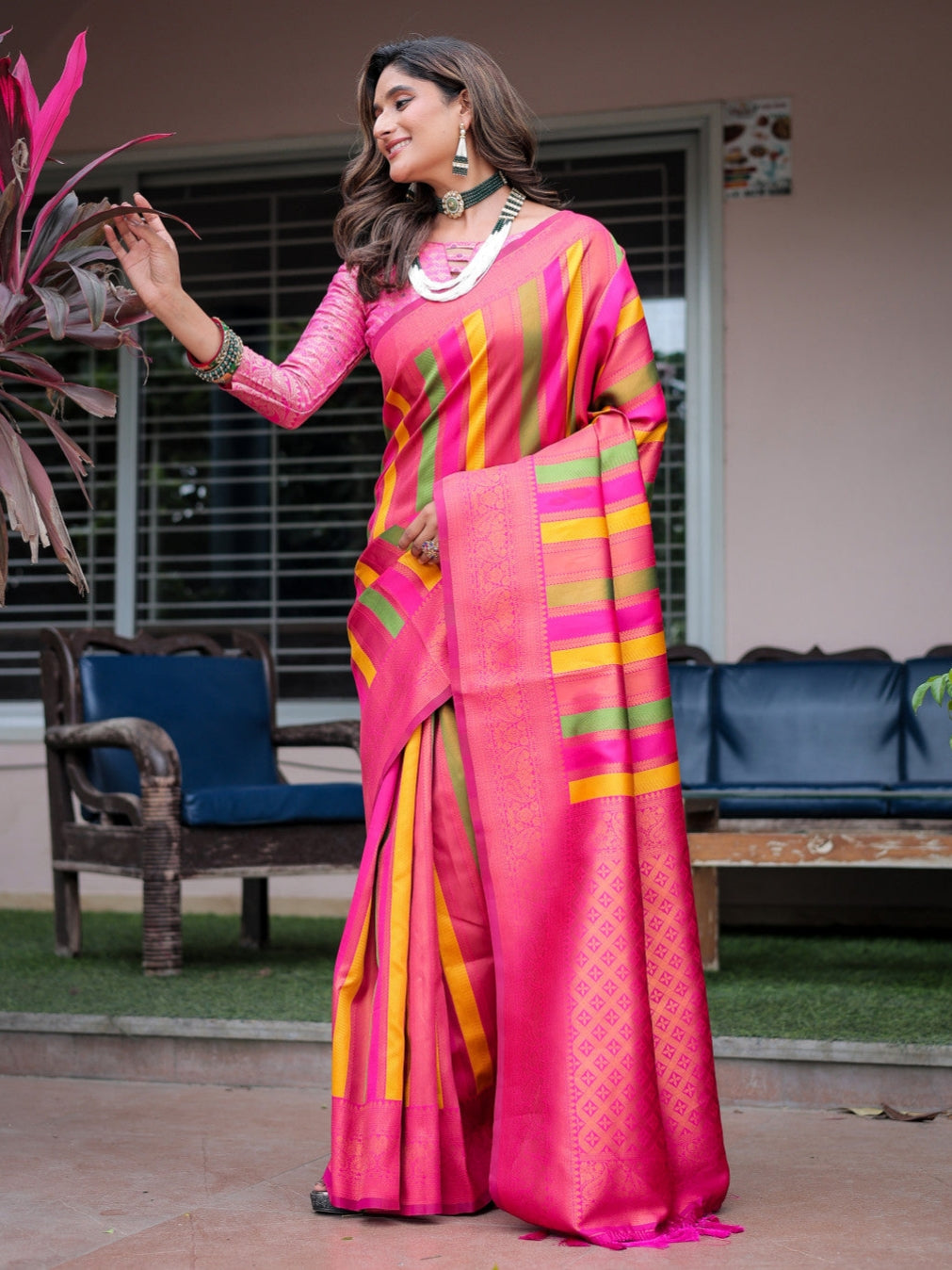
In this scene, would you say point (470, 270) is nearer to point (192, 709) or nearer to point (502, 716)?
point (502, 716)

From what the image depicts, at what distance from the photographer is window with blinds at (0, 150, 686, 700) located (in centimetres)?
542

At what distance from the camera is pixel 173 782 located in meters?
3.62

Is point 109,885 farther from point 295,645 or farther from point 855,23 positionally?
point 855,23

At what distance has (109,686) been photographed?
4020 mm

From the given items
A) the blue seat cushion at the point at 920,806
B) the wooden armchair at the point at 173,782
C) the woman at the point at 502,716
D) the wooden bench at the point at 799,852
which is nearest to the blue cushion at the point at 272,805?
the wooden armchair at the point at 173,782

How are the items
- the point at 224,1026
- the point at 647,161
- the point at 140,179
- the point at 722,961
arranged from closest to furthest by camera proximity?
the point at 224,1026 < the point at 722,961 < the point at 647,161 < the point at 140,179

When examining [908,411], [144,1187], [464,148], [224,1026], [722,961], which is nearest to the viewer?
[464,148]

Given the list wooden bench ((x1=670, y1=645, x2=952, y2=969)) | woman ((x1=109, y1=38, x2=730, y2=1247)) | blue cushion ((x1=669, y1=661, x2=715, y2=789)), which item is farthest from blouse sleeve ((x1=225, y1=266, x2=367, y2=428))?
blue cushion ((x1=669, y1=661, x2=715, y2=789))

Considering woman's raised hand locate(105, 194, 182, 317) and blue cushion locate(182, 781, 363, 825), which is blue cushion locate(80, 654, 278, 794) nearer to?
blue cushion locate(182, 781, 363, 825)

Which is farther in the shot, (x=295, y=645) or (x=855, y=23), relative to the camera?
(x=295, y=645)

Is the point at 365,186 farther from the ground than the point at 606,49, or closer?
closer

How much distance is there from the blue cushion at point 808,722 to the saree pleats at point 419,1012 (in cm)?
285

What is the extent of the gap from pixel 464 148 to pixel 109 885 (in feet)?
13.1

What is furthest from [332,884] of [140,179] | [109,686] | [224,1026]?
[140,179]
